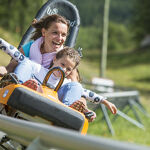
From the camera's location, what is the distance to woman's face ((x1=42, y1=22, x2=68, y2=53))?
3.27 meters

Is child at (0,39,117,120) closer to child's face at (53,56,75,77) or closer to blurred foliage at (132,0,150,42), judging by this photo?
child's face at (53,56,75,77)

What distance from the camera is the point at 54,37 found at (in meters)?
3.26

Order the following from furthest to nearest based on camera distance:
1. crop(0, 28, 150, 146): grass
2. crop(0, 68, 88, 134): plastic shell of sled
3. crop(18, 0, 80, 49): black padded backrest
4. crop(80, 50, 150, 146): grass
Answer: crop(80, 50, 150, 146): grass → crop(0, 28, 150, 146): grass → crop(18, 0, 80, 49): black padded backrest → crop(0, 68, 88, 134): plastic shell of sled

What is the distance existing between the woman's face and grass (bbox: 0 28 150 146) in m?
0.23

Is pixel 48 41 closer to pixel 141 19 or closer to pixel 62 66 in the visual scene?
pixel 62 66

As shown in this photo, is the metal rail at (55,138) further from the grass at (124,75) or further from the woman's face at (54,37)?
the grass at (124,75)

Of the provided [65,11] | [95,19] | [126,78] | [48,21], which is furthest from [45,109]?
[126,78]

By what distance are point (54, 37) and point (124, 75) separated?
2876 centimetres

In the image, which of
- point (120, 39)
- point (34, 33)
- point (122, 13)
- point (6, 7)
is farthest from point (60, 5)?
point (122, 13)

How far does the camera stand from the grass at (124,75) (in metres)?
6.64

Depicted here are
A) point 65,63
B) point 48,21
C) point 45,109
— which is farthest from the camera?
point 48,21

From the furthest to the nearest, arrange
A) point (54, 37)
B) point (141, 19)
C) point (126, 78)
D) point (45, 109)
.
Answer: point (141, 19) < point (126, 78) < point (54, 37) < point (45, 109)

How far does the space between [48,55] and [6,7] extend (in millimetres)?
17196

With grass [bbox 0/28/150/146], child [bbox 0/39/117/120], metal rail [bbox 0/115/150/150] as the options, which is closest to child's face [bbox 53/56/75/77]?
child [bbox 0/39/117/120]
